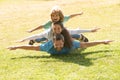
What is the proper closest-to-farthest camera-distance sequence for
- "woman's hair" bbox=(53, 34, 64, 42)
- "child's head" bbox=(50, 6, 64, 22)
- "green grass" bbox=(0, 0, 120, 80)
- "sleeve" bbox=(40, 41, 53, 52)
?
"green grass" bbox=(0, 0, 120, 80) < "woman's hair" bbox=(53, 34, 64, 42) < "child's head" bbox=(50, 6, 64, 22) < "sleeve" bbox=(40, 41, 53, 52)

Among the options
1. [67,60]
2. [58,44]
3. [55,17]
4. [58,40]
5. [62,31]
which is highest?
[55,17]

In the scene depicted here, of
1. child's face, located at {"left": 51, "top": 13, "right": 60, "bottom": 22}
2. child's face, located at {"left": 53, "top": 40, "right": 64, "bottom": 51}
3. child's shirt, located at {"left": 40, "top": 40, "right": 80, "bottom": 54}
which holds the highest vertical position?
child's face, located at {"left": 51, "top": 13, "right": 60, "bottom": 22}

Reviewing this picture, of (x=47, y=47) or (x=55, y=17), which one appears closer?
(x=55, y=17)

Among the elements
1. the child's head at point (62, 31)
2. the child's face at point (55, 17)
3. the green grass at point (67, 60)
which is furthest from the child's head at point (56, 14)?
the green grass at point (67, 60)

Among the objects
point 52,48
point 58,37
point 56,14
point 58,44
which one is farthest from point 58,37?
point 56,14

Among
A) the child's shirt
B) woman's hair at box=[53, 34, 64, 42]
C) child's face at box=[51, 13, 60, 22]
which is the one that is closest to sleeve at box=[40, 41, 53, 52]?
the child's shirt

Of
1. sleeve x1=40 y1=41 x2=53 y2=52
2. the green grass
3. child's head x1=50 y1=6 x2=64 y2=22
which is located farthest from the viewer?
sleeve x1=40 y1=41 x2=53 y2=52

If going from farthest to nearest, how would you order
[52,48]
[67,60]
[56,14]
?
[52,48]
[56,14]
[67,60]

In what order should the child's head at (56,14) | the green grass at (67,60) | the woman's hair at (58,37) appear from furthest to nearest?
the child's head at (56,14) → the woman's hair at (58,37) → the green grass at (67,60)

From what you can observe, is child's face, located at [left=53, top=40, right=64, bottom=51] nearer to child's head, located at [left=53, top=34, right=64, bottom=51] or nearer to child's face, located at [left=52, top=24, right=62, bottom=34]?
child's head, located at [left=53, top=34, right=64, bottom=51]

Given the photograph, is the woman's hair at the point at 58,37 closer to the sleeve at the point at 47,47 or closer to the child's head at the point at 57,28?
the child's head at the point at 57,28

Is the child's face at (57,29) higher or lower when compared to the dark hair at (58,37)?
higher

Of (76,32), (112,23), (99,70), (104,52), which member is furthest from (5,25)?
(99,70)

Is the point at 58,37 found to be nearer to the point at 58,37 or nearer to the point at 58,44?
the point at 58,37
